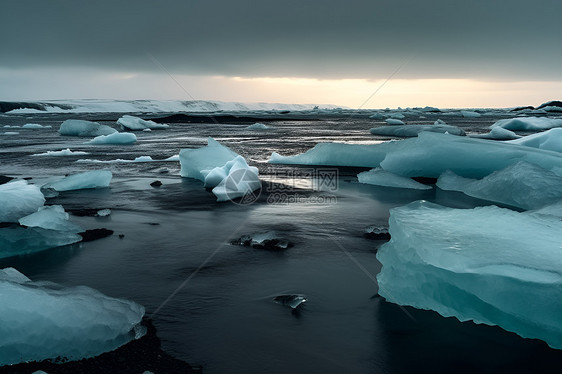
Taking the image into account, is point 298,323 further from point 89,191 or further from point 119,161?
point 119,161

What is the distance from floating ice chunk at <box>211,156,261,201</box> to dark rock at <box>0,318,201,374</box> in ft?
11.7

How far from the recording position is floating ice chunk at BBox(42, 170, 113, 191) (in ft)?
19.9

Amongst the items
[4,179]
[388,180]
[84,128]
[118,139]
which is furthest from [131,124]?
[388,180]

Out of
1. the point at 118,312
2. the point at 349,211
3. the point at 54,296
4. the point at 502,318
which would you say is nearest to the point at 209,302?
the point at 118,312

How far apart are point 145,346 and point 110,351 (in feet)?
0.48

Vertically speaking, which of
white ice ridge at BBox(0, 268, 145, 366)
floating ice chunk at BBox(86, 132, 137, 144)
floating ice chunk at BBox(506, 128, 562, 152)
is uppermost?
floating ice chunk at BBox(506, 128, 562, 152)

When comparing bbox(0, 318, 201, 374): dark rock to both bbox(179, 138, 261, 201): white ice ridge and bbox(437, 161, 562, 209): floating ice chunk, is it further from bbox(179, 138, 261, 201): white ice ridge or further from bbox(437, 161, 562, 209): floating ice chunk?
bbox(437, 161, 562, 209): floating ice chunk

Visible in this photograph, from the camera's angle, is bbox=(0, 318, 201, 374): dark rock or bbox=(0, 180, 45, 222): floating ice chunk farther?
bbox=(0, 180, 45, 222): floating ice chunk

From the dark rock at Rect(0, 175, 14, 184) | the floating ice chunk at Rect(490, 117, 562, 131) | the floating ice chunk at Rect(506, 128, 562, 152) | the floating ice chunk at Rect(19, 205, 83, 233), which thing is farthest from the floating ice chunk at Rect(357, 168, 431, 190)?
the floating ice chunk at Rect(490, 117, 562, 131)

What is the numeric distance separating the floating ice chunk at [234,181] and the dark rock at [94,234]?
5.59 ft

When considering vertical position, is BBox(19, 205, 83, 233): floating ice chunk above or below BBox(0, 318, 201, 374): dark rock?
above

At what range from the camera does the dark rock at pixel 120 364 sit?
1.83 meters

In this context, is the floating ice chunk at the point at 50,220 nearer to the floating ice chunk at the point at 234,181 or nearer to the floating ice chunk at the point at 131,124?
the floating ice chunk at the point at 234,181

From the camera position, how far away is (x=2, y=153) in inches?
455
